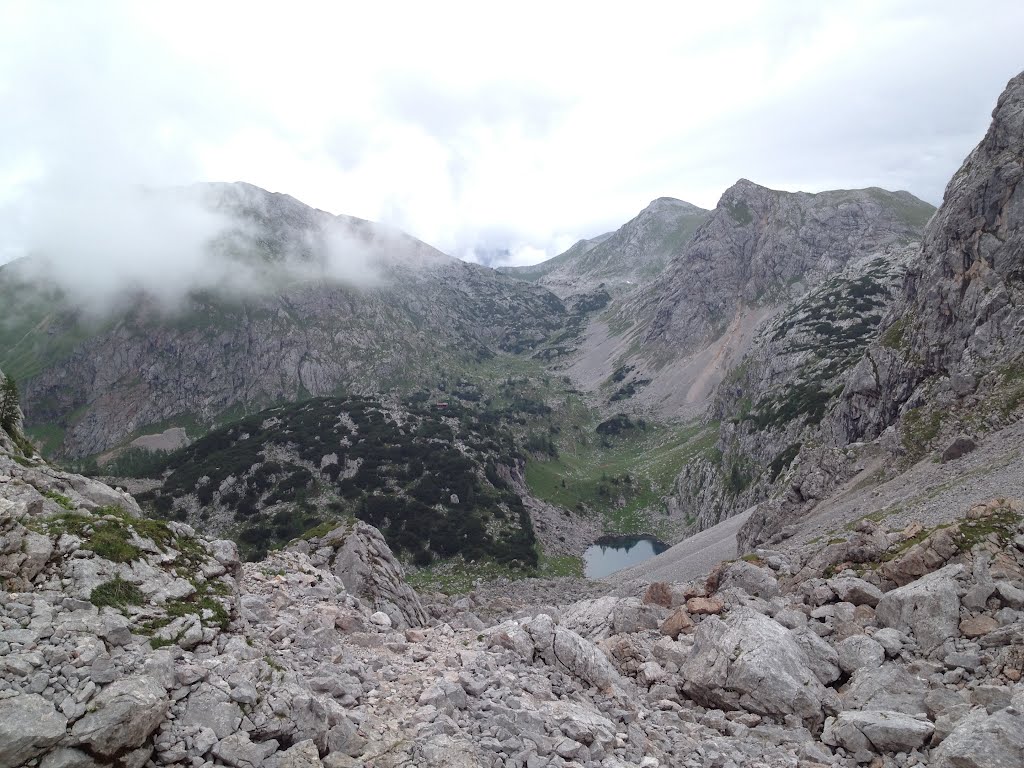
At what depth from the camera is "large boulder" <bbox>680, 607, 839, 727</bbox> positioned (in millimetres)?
12758

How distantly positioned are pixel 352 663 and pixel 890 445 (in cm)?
5172

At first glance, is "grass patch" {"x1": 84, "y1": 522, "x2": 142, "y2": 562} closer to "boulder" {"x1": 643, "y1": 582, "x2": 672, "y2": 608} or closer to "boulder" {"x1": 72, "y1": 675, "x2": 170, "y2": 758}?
"boulder" {"x1": 72, "y1": 675, "x2": 170, "y2": 758}

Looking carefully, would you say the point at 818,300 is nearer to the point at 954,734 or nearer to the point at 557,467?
the point at 557,467

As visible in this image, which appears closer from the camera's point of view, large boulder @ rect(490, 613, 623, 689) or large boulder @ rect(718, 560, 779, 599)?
large boulder @ rect(490, 613, 623, 689)

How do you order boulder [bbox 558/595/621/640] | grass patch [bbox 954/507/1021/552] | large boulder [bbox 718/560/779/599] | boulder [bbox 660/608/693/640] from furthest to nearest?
large boulder [bbox 718/560/779/599] → boulder [bbox 558/595/621/640] → boulder [bbox 660/608/693/640] → grass patch [bbox 954/507/1021/552]

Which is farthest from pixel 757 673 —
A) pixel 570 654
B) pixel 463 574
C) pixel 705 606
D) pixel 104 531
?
pixel 463 574

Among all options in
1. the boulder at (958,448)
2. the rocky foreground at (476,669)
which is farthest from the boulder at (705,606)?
the boulder at (958,448)

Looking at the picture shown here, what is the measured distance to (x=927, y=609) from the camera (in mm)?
14125

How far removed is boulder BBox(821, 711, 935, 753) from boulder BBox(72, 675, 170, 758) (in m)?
13.6

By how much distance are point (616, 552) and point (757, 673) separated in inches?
3790

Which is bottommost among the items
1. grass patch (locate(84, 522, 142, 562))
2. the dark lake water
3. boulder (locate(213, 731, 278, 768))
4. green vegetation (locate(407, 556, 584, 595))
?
the dark lake water

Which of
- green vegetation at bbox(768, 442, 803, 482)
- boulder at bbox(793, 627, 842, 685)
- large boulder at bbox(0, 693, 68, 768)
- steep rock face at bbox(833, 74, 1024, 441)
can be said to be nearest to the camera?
large boulder at bbox(0, 693, 68, 768)

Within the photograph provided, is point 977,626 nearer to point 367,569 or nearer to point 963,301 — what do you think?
point 367,569

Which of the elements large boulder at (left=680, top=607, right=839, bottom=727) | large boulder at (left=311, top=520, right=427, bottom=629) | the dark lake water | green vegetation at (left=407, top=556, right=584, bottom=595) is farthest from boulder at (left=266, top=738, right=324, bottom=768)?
the dark lake water
